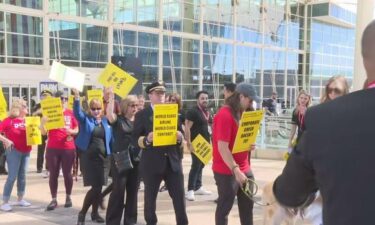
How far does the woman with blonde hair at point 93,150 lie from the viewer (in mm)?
6371

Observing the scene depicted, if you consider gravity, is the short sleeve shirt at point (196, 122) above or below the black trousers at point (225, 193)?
above

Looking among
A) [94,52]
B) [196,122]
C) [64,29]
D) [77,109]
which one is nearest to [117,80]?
[77,109]

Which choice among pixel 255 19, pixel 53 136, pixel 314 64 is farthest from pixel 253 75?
pixel 53 136

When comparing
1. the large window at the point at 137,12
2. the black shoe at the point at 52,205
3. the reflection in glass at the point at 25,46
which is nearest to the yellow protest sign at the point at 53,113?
the black shoe at the point at 52,205

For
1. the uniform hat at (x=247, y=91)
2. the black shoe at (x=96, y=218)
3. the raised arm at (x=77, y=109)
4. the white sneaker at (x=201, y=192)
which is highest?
the uniform hat at (x=247, y=91)

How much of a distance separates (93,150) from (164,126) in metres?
1.48

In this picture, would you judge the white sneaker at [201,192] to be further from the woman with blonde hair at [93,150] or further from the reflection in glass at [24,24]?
the reflection in glass at [24,24]

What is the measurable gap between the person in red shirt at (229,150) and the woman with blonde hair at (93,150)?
7.03 ft

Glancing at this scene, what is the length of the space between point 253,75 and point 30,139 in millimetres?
34234

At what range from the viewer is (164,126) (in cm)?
533

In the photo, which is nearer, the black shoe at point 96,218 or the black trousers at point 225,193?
the black trousers at point 225,193

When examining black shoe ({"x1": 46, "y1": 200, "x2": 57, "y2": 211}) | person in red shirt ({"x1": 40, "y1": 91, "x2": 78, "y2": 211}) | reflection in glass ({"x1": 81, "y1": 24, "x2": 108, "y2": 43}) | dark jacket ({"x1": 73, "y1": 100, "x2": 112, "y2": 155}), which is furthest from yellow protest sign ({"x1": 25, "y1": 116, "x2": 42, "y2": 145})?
reflection in glass ({"x1": 81, "y1": 24, "x2": 108, "y2": 43})

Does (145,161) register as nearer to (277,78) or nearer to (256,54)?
(256,54)

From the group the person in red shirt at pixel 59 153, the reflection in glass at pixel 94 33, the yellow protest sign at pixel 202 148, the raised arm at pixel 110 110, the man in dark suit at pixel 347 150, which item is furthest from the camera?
the reflection in glass at pixel 94 33
